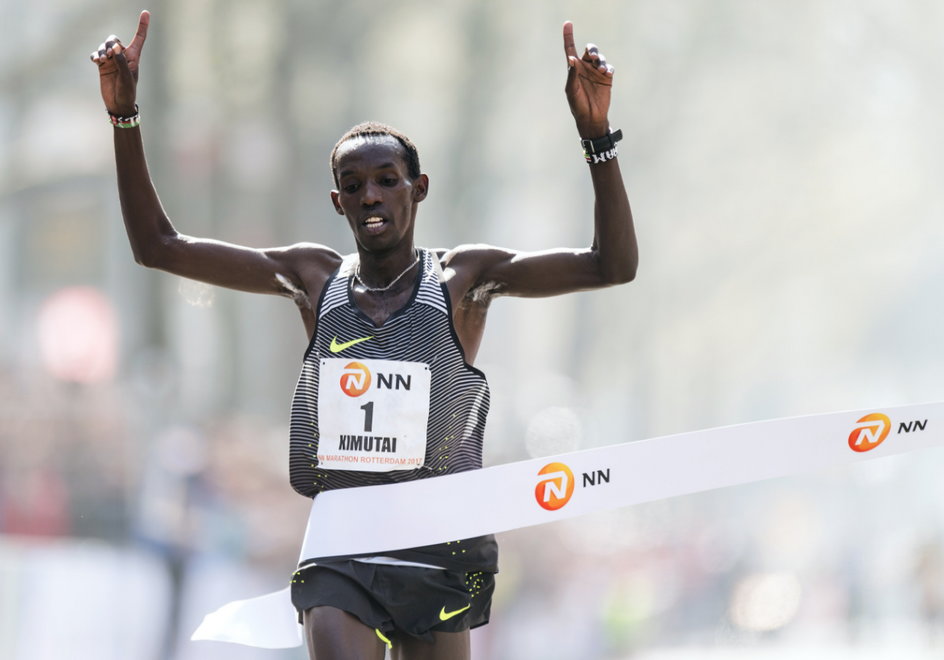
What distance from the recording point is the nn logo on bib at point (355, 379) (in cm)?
331

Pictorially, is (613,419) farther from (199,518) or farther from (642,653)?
(199,518)

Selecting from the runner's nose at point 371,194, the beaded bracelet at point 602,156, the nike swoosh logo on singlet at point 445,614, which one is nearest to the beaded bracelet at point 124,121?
the runner's nose at point 371,194

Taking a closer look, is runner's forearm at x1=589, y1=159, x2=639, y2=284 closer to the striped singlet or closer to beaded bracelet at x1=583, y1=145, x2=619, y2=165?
beaded bracelet at x1=583, y1=145, x2=619, y2=165

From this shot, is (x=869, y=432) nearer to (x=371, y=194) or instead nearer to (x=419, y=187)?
(x=419, y=187)

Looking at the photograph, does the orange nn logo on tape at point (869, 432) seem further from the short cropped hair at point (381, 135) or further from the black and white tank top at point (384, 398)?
the short cropped hair at point (381, 135)

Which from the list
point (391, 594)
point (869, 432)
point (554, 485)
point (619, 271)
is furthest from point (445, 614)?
point (869, 432)

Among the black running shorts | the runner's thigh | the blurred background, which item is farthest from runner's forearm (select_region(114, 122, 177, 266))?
the blurred background

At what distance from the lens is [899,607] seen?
1284 cm

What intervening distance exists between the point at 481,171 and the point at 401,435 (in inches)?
448

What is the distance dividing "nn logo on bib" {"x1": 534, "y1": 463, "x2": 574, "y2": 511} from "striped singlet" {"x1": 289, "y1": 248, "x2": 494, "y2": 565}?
22 centimetres

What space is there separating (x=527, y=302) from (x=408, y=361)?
12668 mm

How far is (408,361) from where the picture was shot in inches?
131

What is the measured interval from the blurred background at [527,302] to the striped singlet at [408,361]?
454 cm

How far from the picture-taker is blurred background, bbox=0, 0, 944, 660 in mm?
10312
